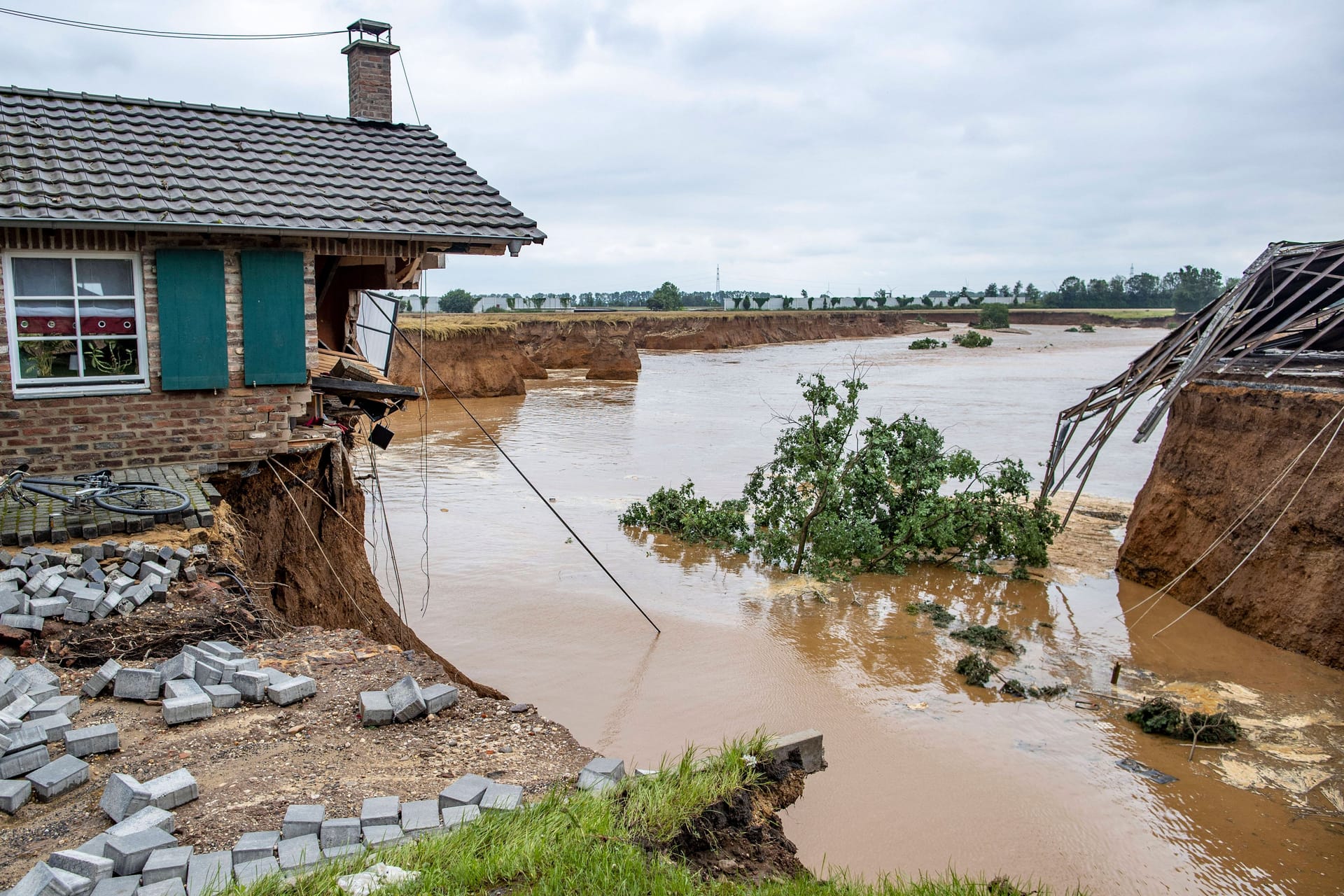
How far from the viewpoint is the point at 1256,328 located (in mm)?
11828

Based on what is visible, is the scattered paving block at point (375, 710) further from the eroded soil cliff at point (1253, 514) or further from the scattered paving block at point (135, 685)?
the eroded soil cliff at point (1253, 514)

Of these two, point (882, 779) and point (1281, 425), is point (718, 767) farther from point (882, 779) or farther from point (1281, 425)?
point (1281, 425)

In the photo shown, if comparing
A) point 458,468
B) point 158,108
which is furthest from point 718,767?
point 458,468

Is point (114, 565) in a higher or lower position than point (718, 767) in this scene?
higher

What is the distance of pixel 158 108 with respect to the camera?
10766mm

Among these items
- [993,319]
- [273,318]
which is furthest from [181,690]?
[993,319]

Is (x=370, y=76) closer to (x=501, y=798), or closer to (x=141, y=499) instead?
(x=141, y=499)

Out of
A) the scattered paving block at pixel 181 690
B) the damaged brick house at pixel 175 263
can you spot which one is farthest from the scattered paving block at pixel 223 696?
the damaged brick house at pixel 175 263

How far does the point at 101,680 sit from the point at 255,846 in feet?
7.77

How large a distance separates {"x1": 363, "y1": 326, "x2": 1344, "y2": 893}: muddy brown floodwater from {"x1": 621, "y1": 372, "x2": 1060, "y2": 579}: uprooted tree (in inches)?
19.8

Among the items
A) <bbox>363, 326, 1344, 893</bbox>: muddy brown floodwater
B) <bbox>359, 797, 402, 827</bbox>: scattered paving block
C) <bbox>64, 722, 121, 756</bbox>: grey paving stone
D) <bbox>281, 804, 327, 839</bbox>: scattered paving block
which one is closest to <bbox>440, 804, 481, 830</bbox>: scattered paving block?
<bbox>359, 797, 402, 827</bbox>: scattered paving block

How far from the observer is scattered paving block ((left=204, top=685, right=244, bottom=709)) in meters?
5.81

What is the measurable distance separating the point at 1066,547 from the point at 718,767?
11659mm

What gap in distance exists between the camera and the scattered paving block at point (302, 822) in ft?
14.5
